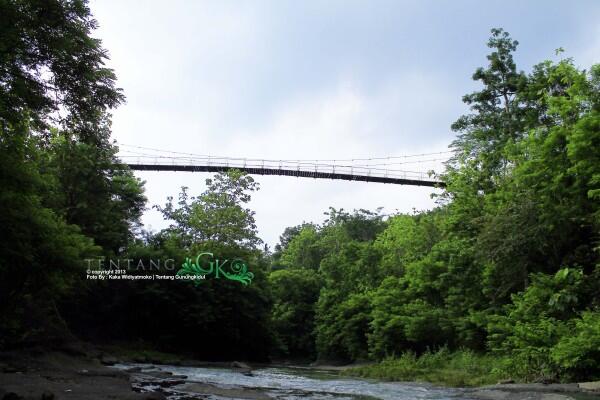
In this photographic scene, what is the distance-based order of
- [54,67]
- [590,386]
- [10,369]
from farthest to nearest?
[10,369] < [590,386] < [54,67]

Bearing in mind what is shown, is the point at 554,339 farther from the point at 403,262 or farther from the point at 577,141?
the point at 403,262

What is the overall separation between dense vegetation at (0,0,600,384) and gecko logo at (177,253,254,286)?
72 centimetres

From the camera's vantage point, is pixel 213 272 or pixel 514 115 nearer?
pixel 514 115

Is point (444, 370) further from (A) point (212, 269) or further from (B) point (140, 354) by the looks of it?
(A) point (212, 269)

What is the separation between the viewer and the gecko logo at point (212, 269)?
38.9m

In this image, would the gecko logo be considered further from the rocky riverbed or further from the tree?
the tree

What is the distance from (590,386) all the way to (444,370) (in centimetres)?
988

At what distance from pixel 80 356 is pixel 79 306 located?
13.7m

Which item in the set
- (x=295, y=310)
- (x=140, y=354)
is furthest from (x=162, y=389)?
(x=295, y=310)

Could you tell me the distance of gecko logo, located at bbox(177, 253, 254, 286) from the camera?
128 ft

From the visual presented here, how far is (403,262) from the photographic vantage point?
4009cm

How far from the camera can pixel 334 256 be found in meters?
49.6

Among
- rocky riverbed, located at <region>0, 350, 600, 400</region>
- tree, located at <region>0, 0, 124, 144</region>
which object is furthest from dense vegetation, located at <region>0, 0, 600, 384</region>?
rocky riverbed, located at <region>0, 350, 600, 400</region>

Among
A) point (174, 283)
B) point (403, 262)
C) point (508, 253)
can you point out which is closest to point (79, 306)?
point (174, 283)
